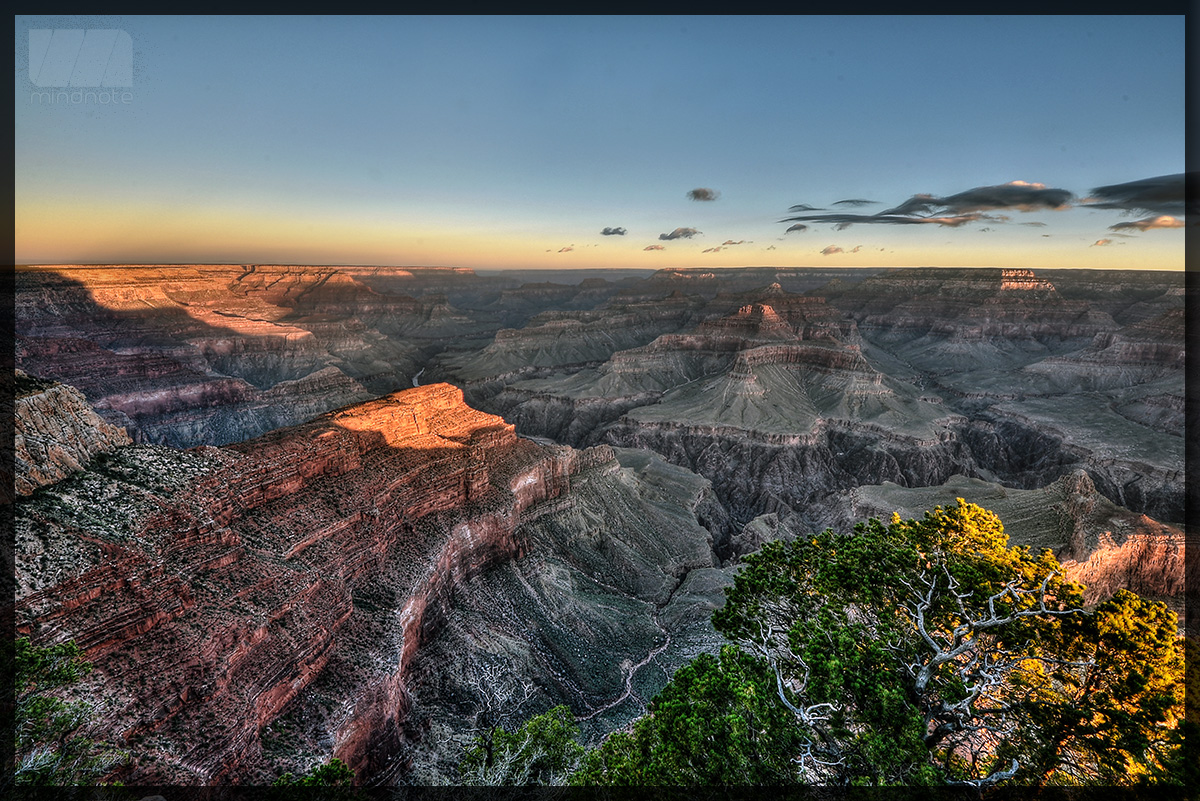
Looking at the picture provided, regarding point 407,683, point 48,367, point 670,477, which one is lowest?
point 670,477

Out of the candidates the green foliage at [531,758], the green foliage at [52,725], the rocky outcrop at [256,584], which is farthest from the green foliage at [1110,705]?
the rocky outcrop at [256,584]

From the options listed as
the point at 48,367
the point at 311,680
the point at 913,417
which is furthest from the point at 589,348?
the point at 311,680

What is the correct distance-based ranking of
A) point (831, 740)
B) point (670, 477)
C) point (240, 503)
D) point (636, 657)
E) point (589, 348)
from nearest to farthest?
point (831, 740) → point (240, 503) → point (636, 657) → point (670, 477) → point (589, 348)

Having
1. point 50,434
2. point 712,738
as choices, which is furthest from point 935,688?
point 50,434

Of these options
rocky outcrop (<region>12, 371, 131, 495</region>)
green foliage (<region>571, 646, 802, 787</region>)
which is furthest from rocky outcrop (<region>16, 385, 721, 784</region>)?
green foliage (<region>571, 646, 802, 787</region>)

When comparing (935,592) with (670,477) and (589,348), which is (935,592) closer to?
(670,477)

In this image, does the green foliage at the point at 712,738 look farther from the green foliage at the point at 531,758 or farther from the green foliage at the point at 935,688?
the green foliage at the point at 531,758

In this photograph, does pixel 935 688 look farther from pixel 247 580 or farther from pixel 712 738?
pixel 247 580
